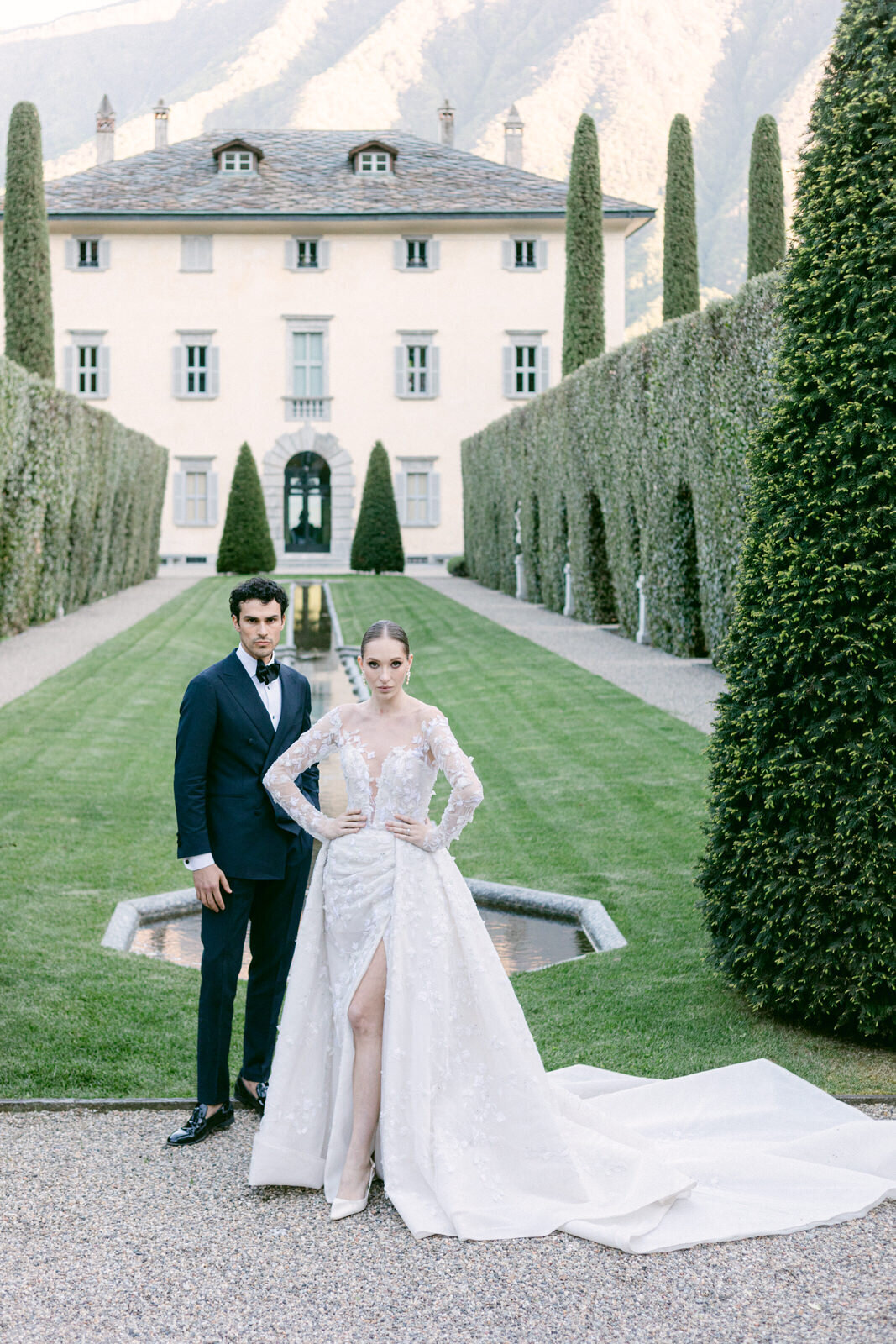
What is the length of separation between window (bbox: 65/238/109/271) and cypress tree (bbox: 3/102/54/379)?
963 cm

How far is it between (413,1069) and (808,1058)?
1.76 m

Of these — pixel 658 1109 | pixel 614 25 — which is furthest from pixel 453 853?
pixel 614 25

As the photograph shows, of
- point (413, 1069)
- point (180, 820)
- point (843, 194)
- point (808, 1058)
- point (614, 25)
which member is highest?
point (614, 25)

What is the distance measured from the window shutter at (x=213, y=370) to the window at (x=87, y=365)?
9.48 feet

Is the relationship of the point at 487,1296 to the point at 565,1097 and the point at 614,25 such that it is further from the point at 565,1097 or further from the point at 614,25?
the point at 614,25

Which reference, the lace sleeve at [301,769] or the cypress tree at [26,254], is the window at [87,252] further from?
the lace sleeve at [301,769]

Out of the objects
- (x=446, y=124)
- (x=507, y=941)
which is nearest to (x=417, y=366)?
(x=446, y=124)

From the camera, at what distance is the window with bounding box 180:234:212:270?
36.9 m

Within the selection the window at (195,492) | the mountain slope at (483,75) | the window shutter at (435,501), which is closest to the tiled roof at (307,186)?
the window at (195,492)

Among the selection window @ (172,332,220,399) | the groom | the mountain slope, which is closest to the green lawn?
the groom

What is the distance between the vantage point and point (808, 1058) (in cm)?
450

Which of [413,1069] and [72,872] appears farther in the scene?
[72,872]

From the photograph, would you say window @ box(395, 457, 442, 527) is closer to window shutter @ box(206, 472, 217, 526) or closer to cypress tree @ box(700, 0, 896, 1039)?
window shutter @ box(206, 472, 217, 526)

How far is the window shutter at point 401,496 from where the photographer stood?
124ft
